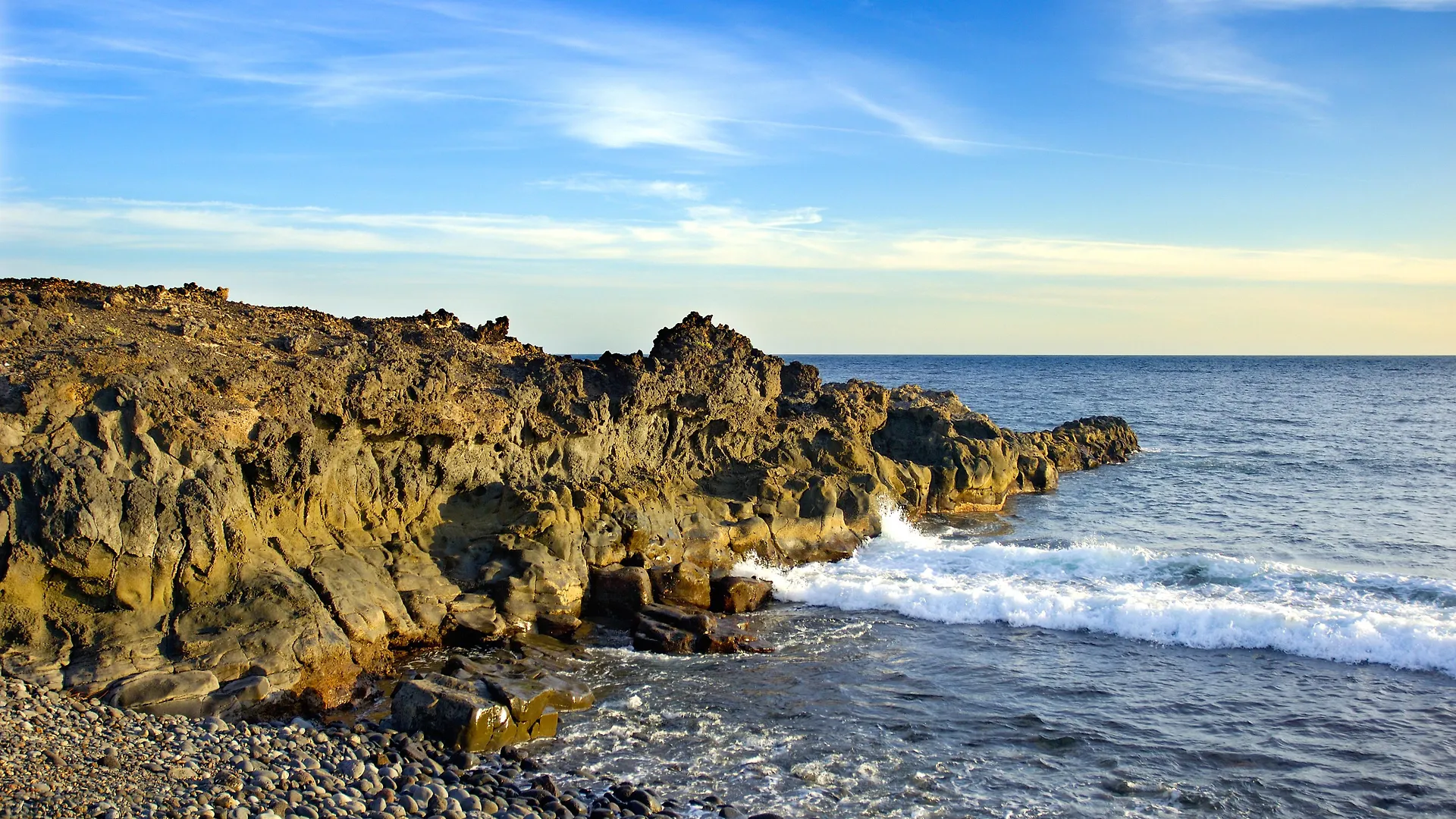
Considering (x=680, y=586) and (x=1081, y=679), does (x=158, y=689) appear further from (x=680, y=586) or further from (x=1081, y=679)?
(x=1081, y=679)

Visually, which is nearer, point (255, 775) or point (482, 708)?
point (255, 775)

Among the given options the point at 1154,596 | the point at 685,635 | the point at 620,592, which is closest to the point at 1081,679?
the point at 1154,596

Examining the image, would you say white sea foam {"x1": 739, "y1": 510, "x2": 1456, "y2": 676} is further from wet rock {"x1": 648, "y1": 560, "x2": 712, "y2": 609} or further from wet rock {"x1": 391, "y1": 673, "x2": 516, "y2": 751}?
wet rock {"x1": 391, "y1": 673, "x2": 516, "y2": 751}

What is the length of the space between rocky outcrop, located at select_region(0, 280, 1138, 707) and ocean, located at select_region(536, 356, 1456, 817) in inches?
89.2

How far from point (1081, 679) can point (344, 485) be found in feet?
40.9

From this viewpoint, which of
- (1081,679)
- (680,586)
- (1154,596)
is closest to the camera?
(1081,679)

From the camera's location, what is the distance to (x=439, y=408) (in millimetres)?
17625

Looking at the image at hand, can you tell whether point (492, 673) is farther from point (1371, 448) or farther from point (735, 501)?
point (1371, 448)

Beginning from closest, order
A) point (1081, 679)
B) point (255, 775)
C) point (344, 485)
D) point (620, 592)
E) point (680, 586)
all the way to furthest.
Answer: point (255, 775) < point (1081, 679) < point (344, 485) < point (620, 592) < point (680, 586)

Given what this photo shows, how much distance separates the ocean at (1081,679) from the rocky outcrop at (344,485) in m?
2.26

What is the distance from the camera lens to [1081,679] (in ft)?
49.0

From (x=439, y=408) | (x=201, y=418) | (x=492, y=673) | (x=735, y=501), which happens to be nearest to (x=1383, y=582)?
(x=735, y=501)

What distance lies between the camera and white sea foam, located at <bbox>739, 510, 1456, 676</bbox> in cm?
1611

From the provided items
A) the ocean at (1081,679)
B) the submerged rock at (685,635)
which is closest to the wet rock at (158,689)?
the ocean at (1081,679)
